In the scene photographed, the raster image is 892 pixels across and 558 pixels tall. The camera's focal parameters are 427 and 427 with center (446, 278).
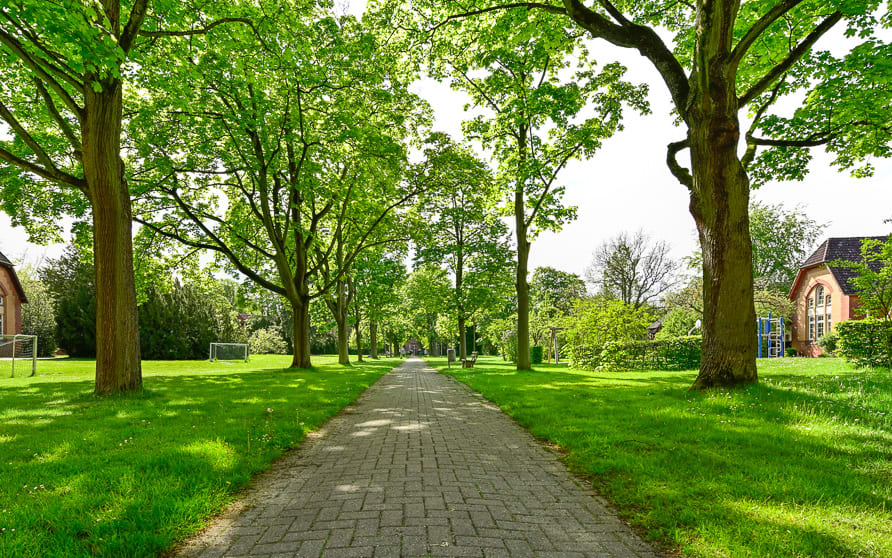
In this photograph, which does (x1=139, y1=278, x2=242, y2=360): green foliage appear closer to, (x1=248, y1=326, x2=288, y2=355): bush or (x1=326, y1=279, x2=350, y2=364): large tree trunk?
(x1=326, y1=279, x2=350, y2=364): large tree trunk

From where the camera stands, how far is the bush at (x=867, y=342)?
1205 cm

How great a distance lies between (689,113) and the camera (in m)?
8.68

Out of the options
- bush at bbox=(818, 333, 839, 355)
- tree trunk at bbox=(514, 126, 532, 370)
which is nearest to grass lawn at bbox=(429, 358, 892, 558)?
tree trunk at bbox=(514, 126, 532, 370)

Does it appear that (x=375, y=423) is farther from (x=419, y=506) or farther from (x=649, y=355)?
(x=649, y=355)

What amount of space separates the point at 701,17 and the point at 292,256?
63.4ft

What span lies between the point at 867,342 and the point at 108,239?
68.7 feet

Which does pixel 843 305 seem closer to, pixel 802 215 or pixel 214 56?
pixel 802 215

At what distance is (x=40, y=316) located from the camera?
131 ft

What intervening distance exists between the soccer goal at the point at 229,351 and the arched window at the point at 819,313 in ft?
150

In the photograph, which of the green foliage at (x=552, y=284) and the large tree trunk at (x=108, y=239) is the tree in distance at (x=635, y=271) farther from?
the large tree trunk at (x=108, y=239)

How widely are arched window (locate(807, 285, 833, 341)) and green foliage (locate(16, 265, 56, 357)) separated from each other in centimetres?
5981

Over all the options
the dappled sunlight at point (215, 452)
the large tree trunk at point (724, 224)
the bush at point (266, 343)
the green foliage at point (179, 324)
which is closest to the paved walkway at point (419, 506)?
the dappled sunlight at point (215, 452)

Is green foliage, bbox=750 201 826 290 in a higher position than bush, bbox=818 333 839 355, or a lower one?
higher

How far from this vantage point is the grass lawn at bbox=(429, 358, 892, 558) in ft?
9.61
